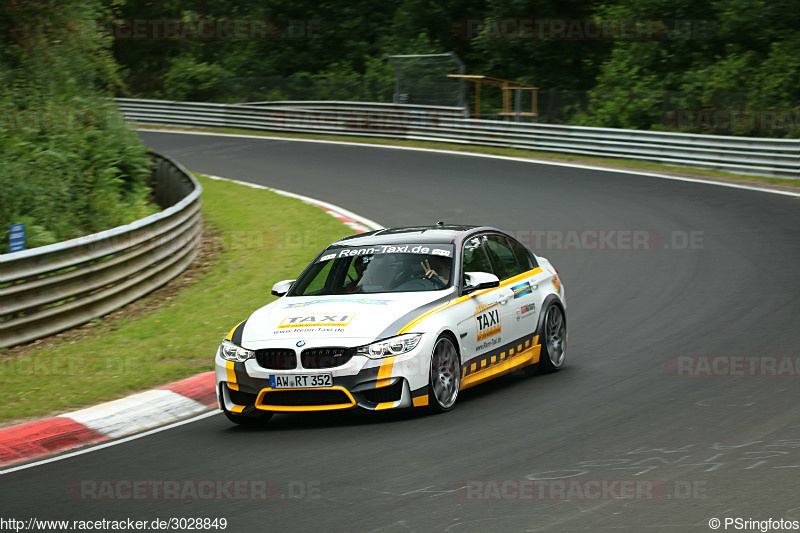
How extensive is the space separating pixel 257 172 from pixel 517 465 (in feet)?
73.8

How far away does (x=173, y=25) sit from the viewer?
52500mm

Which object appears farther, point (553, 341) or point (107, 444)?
point (553, 341)

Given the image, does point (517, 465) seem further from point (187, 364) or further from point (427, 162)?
point (427, 162)

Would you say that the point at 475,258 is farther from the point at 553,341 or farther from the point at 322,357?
the point at 322,357

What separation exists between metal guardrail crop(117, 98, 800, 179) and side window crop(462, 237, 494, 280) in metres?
16.1
